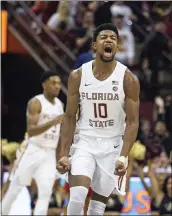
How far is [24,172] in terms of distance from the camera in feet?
33.6

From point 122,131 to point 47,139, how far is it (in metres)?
2.96

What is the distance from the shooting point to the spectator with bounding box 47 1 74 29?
575 inches

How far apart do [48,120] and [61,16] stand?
4.86 metres

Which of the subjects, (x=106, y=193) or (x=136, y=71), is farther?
(x=136, y=71)

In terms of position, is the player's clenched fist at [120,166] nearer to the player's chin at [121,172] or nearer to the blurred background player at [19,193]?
the player's chin at [121,172]

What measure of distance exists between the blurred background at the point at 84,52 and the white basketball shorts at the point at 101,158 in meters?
4.32

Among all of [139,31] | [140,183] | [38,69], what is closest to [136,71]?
[139,31]

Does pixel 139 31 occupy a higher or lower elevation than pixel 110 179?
higher

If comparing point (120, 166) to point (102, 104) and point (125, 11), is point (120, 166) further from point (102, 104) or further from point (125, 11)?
point (125, 11)

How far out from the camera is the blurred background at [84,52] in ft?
43.8

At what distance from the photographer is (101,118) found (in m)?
7.44

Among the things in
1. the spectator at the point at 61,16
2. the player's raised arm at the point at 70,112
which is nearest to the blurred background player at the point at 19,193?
the player's raised arm at the point at 70,112

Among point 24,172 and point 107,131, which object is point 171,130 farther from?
point 107,131

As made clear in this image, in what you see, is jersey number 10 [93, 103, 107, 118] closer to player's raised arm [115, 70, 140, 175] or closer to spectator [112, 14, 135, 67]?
player's raised arm [115, 70, 140, 175]
